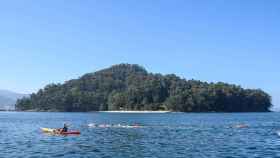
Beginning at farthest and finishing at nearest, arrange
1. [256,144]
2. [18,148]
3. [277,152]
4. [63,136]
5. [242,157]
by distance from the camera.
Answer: [63,136] < [256,144] < [18,148] < [277,152] < [242,157]

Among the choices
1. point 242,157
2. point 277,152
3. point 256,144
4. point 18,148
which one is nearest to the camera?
point 242,157

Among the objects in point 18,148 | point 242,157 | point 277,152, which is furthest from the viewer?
point 18,148

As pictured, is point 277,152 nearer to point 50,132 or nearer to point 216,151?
point 216,151

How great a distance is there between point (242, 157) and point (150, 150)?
12.0 m

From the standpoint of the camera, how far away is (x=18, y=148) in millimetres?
62281

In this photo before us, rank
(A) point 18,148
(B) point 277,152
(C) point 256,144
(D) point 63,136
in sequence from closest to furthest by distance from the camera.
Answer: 1. (B) point 277,152
2. (A) point 18,148
3. (C) point 256,144
4. (D) point 63,136

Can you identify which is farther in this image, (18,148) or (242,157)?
(18,148)

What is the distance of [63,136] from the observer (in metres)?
83.8

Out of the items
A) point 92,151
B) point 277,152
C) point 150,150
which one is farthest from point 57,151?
point 277,152

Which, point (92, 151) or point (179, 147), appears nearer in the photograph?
point (92, 151)

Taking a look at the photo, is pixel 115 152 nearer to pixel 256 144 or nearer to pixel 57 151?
pixel 57 151

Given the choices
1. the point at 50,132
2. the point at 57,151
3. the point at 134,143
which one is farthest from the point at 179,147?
the point at 50,132

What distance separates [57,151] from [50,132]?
30099 mm

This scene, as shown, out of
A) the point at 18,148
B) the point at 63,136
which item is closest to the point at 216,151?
the point at 18,148
